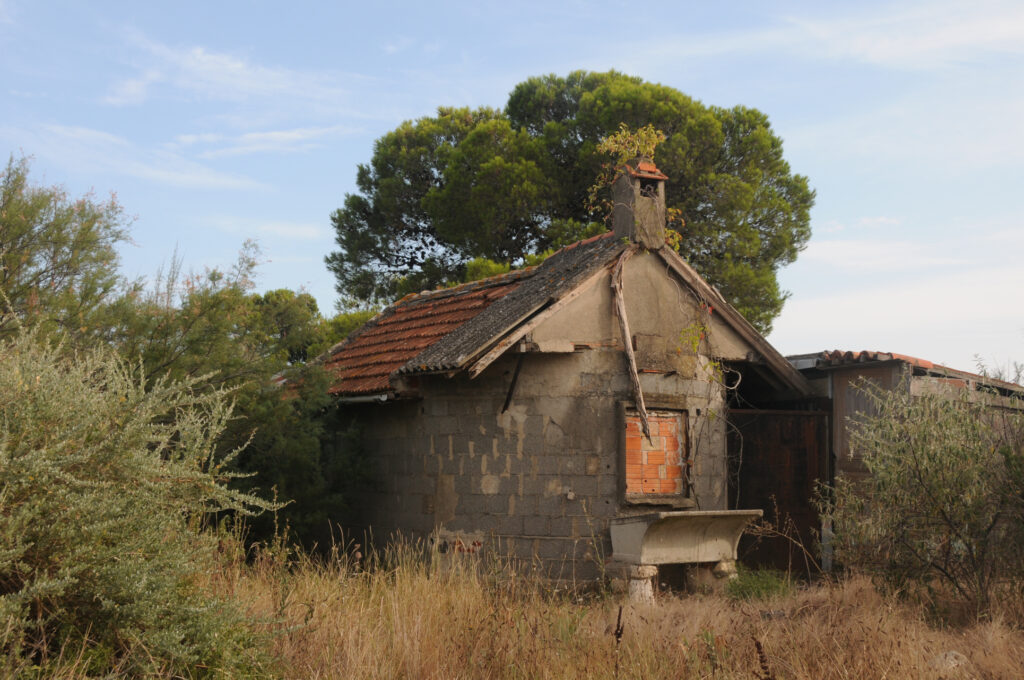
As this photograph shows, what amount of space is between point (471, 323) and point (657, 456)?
2.98 meters

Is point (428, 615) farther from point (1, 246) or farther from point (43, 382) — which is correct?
point (1, 246)

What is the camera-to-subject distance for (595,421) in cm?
1043

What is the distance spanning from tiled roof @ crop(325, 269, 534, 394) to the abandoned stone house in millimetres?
106

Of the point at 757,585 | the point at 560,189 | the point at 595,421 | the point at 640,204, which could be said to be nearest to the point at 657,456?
the point at 595,421

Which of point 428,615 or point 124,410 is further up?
point 124,410

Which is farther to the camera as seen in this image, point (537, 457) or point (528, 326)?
point (537, 457)

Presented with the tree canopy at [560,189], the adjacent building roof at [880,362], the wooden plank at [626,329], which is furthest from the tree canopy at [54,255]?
the tree canopy at [560,189]

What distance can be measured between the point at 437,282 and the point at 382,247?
7.95 feet

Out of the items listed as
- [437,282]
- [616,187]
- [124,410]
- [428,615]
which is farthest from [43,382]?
[437,282]

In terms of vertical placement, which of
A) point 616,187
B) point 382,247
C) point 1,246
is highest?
point 382,247

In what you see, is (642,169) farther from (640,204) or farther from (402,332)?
(402,332)

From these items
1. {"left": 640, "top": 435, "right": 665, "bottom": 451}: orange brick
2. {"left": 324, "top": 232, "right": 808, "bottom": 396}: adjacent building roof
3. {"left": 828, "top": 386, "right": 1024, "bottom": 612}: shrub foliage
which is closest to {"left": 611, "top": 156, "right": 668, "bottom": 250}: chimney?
{"left": 324, "top": 232, "right": 808, "bottom": 396}: adjacent building roof

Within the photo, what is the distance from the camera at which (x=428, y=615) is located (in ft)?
21.1

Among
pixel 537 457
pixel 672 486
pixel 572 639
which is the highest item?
pixel 537 457
